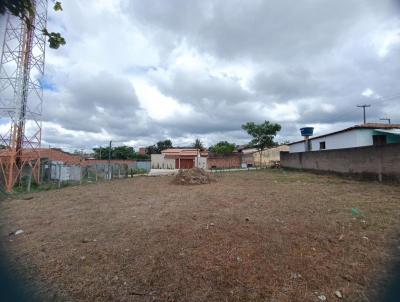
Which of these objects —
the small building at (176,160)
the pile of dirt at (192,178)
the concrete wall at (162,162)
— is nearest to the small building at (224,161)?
the small building at (176,160)

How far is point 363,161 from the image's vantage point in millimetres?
11344

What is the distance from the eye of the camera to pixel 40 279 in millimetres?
2705

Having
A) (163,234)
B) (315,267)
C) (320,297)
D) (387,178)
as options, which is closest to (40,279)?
(163,234)

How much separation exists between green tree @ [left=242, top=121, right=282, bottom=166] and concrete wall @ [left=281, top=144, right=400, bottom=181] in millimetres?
9942

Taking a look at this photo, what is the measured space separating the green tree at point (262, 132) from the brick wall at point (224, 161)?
6.37 metres

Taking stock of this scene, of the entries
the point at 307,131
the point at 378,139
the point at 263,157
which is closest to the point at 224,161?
the point at 263,157

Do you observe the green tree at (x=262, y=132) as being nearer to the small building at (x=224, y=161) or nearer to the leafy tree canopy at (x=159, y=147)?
the small building at (x=224, y=161)

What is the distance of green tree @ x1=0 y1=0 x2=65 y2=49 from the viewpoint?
1.59 metres

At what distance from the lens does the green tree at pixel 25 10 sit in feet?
5.20

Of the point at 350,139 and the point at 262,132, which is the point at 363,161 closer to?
the point at 350,139

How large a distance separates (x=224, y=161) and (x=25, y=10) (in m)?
32.3

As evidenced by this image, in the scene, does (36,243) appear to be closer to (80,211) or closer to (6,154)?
(80,211)

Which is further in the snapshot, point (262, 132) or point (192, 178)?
point (262, 132)

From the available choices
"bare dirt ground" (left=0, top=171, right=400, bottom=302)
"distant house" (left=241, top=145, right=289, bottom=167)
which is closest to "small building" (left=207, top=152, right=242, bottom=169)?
"distant house" (left=241, top=145, right=289, bottom=167)
